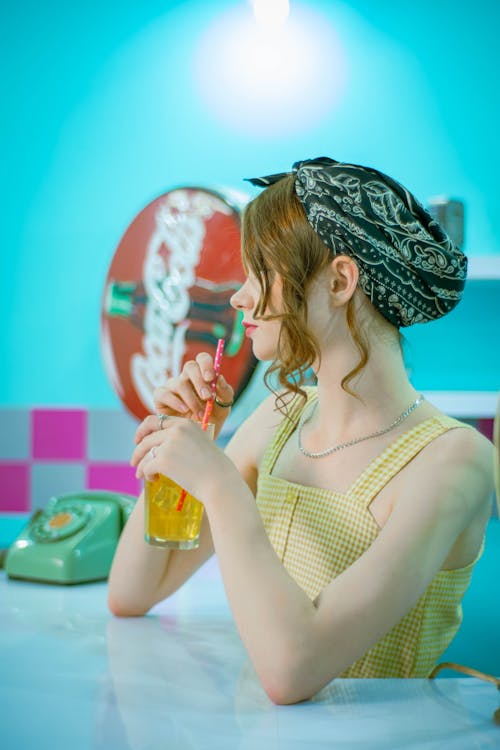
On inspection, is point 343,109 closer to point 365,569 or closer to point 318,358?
point 318,358

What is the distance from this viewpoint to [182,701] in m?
1.06

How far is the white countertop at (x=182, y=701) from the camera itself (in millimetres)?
938

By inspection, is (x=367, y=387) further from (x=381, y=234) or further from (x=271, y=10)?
(x=271, y=10)

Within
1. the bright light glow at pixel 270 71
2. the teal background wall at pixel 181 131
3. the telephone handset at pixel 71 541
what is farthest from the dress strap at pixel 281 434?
the bright light glow at pixel 270 71

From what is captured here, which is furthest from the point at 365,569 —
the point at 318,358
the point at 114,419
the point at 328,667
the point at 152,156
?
the point at 152,156

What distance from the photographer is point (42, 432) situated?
2.67 metres

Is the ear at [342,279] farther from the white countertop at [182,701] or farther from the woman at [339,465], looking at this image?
the white countertop at [182,701]

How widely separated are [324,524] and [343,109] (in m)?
1.56

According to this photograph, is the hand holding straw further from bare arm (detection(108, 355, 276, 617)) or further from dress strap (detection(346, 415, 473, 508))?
dress strap (detection(346, 415, 473, 508))

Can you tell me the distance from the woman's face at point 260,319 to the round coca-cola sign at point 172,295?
87 cm

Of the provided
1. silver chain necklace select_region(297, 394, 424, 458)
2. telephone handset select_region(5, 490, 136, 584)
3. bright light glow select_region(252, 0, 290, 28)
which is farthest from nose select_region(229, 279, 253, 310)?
bright light glow select_region(252, 0, 290, 28)

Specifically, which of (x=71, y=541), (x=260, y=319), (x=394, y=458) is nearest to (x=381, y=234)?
(x=260, y=319)

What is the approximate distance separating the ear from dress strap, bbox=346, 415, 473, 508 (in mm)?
203

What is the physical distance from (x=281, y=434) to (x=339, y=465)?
18 cm
